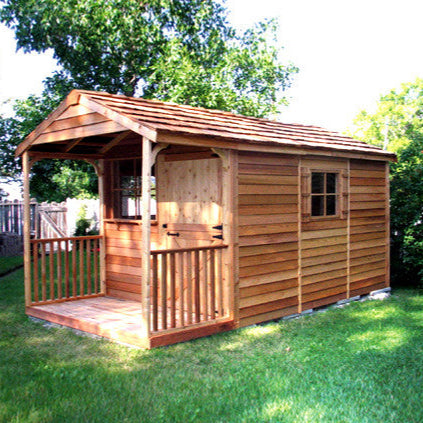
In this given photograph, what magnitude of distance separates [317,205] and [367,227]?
145 centimetres

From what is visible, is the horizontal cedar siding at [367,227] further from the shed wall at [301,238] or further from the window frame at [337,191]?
the window frame at [337,191]

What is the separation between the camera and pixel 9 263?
42.4 feet

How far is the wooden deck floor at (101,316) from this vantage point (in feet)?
19.8

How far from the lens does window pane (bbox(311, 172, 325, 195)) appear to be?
789 centimetres

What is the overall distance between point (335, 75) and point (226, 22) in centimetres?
3111

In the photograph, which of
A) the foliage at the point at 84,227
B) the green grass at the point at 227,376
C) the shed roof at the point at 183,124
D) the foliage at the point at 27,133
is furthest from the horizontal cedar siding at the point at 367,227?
the foliage at the point at 84,227

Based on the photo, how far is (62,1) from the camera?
50.8 feet

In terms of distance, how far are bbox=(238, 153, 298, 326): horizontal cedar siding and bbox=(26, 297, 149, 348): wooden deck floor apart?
1.40 metres

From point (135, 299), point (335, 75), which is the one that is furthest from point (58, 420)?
point (335, 75)

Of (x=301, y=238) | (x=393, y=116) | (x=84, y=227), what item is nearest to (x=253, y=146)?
(x=301, y=238)

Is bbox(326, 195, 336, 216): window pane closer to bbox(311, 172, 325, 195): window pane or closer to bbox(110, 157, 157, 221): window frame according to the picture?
bbox(311, 172, 325, 195): window pane

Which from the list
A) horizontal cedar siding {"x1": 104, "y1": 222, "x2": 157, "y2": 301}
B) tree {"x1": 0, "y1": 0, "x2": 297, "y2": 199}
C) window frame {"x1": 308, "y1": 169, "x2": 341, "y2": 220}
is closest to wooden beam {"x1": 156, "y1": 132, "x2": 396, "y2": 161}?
window frame {"x1": 308, "y1": 169, "x2": 341, "y2": 220}

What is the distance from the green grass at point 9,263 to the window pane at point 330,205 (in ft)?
22.5

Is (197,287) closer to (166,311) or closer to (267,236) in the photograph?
(166,311)
